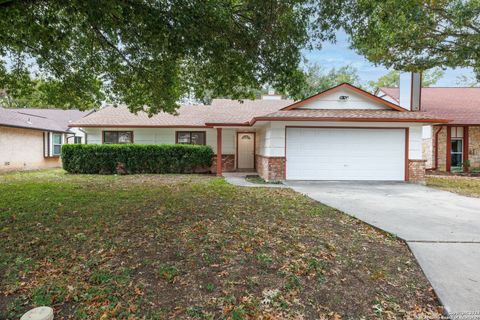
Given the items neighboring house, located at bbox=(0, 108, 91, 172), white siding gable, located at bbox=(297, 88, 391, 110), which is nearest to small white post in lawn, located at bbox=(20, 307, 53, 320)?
white siding gable, located at bbox=(297, 88, 391, 110)

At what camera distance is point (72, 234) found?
172 inches

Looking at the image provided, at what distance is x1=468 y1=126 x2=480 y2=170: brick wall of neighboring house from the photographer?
49.3 feet

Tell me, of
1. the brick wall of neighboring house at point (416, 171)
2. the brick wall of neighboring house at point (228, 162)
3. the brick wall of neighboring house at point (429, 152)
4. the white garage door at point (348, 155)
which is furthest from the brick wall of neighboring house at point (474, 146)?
the brick wall of neighboring house at point (228, 162)

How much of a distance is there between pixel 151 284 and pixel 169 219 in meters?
2.23

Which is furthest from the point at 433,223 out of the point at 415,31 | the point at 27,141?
the point at 27,141

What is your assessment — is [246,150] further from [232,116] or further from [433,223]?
[433,223]

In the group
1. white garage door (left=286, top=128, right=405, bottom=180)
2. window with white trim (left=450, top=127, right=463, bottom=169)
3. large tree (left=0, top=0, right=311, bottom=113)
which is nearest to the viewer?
large tree (left=0, top=0, right=311, bottom=113)

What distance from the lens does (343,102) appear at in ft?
38.0

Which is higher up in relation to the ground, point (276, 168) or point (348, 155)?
point (348, 155)

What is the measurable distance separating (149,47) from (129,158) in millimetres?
8097

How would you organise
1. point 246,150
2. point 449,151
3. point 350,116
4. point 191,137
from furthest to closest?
point 246,150 → point 191,137 → point 449,151 → point 350,116

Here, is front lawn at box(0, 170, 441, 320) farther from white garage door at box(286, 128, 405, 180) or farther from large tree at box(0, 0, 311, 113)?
white garage door at box(286, 128, 405, 180)

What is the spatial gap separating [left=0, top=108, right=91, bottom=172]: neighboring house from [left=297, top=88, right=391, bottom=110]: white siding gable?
14.2 m

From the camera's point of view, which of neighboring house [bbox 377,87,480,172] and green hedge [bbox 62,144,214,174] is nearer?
green hedge [bbox 62,144,214,174]
